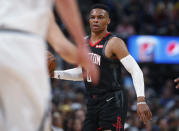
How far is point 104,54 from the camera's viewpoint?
5047 millimetres

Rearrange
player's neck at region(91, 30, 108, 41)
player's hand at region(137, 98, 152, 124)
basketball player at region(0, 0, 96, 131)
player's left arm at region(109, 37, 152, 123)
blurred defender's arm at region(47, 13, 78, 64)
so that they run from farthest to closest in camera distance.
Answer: player's neck at region(91, 30, 108, 41)
player's left arm at region(109, 37, 152, 123)
player's hand at region(137, 98, 152, 124)
blurred defender's arm at region(47, 13, 78, 64)
basketball player at region(0, 0, 96, 131)

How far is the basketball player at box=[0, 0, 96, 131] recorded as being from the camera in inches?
85.8

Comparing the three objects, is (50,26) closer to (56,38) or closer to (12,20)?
(56,38)

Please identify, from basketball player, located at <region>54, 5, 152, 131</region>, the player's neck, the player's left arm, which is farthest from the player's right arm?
the player's left arm

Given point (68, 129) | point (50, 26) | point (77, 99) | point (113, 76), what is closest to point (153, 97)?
point (77, 99)

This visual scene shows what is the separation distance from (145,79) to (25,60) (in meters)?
11.9

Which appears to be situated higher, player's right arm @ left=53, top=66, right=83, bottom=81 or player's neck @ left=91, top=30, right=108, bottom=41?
player's neck @ left=91, top=30, right=108, bottom=41

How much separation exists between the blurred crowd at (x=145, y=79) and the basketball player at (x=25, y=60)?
267 inches

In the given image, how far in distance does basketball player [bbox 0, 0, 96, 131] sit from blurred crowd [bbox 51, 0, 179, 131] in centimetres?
677

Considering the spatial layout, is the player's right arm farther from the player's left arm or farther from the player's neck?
the player's left arm

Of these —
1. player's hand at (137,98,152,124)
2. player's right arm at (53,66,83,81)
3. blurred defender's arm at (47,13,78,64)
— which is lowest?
player's hand at (137,98,152,124)

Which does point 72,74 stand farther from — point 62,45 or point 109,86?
→ point 62,45

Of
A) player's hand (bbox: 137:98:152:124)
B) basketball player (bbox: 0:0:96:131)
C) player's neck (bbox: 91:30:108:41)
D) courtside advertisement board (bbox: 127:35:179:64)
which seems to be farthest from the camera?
courtside advertisement board (bbox: 127:35:179:64)

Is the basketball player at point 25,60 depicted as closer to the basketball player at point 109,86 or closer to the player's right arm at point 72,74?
the basketball player at point 109,86
